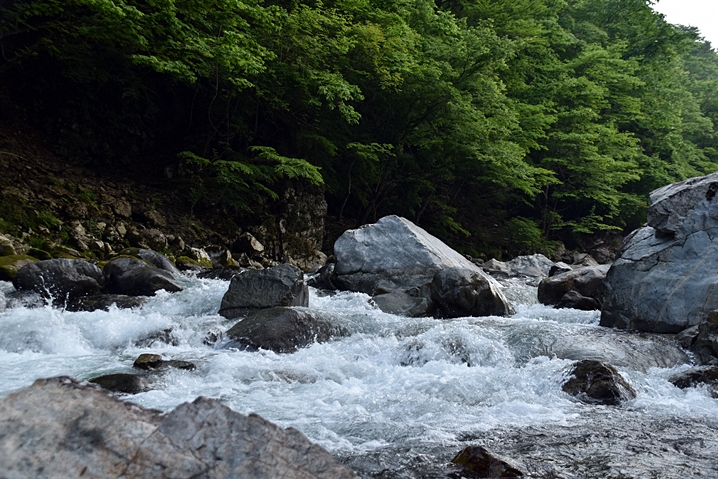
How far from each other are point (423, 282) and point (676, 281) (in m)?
4.14

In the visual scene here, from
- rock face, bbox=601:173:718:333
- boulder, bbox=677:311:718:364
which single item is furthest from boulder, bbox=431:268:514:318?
boulder, bbox=677:311:718:364

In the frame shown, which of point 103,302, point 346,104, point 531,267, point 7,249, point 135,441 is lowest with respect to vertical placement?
point 531,267

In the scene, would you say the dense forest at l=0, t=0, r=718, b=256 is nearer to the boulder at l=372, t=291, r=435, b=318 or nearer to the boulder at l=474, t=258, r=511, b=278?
the boulder at l=474, t=258, r=511, b=278

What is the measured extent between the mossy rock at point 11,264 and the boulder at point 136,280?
3.95 feet

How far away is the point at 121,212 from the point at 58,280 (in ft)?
16.1

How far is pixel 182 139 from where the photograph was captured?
16.1 metres

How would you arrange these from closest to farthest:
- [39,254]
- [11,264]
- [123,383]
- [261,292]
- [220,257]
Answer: [123,383] → [261,292] → [11,264] → [39,254] → [220,257]

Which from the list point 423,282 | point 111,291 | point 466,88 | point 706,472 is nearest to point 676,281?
point 423,282

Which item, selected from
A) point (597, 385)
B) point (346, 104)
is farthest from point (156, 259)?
point (597, 385)

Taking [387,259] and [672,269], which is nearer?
[672,269]

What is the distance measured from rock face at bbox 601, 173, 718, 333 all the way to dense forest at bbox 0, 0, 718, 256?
828 cm

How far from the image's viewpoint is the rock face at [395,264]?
30.2 ft

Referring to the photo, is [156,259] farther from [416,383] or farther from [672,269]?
[672,269]

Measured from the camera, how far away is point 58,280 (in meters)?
7.95
